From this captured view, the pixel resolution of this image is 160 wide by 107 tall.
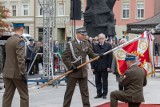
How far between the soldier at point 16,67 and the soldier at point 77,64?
1371mm

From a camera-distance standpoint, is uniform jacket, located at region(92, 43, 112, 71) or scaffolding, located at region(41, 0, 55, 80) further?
scaffolding, located at region(41, 0, 55, 80)

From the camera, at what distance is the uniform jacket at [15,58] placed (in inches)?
368

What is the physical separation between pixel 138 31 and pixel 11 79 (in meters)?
15.5

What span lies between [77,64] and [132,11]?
4942 cm

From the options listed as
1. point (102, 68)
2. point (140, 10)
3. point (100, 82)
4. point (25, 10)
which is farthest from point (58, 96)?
point (25, 10)

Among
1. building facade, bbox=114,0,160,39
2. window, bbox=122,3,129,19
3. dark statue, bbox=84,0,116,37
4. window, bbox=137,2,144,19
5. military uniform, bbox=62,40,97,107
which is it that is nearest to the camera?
military uniform, bbox=62,40,97,107

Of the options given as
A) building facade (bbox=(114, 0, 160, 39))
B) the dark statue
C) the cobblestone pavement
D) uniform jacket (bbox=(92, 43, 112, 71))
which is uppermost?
building facade (bbox=(114, 0, 160, 39))

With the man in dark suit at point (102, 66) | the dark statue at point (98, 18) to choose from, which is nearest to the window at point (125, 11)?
the dark statue at point (98, 18)

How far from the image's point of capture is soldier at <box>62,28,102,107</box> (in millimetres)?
10617

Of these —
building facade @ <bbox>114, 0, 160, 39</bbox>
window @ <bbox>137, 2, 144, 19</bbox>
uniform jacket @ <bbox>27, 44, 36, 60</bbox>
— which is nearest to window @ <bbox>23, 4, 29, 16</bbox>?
building facade @ <bbox>114, 0, 160, 39</bbox>

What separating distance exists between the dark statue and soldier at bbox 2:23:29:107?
1003cm

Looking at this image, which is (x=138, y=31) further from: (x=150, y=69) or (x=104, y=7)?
(x=150, y=69)

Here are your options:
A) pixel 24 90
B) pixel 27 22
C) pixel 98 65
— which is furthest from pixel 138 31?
pixel 27 22

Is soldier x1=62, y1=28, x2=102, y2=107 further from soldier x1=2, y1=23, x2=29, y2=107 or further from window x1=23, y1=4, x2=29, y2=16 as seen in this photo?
window x1=23, y1=4, x2=29, y2=16
